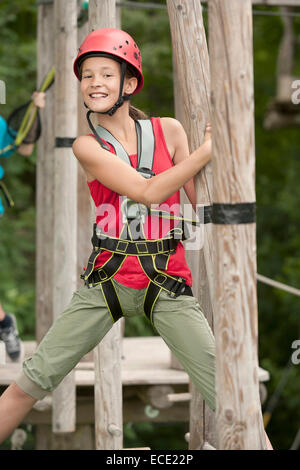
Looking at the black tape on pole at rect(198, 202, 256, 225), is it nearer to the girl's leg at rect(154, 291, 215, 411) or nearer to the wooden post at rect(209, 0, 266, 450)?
the wooden post at rect(209, 0, 266, 450)

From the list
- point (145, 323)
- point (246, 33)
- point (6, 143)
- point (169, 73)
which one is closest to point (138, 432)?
point (145, 323)

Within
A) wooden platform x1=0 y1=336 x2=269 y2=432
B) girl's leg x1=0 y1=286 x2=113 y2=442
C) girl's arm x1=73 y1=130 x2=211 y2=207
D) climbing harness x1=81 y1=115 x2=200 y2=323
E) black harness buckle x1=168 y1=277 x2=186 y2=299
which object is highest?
girl's arm x1=73 y1=130 x2=211 y2=207

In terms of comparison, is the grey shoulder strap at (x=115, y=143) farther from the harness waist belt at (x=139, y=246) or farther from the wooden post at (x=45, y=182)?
the wooden post at (x=45, y=182)

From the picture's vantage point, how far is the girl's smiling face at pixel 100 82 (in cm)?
305

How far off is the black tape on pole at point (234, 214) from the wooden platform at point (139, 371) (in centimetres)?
317

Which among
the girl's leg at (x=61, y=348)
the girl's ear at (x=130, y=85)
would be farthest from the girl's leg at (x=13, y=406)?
the girl's ear at (x=130, y=85)

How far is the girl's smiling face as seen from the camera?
305cm

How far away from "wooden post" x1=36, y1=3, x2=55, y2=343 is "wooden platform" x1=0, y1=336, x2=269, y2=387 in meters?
0.43

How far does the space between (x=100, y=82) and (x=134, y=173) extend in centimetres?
41

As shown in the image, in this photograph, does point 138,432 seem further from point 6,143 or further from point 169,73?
point 6,143

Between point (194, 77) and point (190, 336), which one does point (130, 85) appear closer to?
point (194, 77)

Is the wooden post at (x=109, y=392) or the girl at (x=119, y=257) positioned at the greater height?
the girl at (x=119, y=257)

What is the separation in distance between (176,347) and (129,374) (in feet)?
9.15

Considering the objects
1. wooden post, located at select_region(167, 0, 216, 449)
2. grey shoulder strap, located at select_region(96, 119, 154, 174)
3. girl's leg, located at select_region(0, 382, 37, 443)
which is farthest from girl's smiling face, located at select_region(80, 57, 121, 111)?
girl's leg, located at select_region(0, 382, 37, 443)
